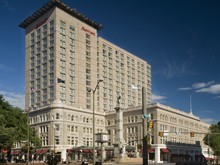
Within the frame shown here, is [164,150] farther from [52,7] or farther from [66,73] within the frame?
Result: [52,7]

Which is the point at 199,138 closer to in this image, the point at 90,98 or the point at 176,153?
the point at 176,153

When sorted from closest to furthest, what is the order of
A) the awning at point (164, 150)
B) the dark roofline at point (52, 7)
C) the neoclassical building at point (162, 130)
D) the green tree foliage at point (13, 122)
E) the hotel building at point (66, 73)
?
1. the green tree foliage at point (13, 122)
2. the awning at point (164, 150)
3. the hotel building at point (66, 73)
4. the neoclassical building at point (162, 130)
5. the dark roofline at point (52, 7)

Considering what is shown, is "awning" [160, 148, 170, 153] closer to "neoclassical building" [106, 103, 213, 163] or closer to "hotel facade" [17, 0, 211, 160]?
"neoclassical building" [106, 103, 213, 163]

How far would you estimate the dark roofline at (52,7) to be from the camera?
12150 centimetres

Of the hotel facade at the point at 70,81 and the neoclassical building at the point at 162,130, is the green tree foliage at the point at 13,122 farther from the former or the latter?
the neoclassical building at the point at 162,130

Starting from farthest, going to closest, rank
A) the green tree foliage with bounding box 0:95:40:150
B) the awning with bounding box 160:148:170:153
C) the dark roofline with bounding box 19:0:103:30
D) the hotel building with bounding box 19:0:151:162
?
the dark roofline with bounding box 19:0:103:30 → the hotel building with bounding box 19:0:151:162 → the awning with bounding box 160:148:170:153 → the green tree foliage with bounding box 0:95:40:150

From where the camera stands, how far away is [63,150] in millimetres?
103625

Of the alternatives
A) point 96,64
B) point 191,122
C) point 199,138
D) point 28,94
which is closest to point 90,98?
point 96,64

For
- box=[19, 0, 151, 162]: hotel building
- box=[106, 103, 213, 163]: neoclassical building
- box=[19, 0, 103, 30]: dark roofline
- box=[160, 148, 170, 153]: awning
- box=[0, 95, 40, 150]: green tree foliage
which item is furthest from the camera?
box=[19, 0, 103, 30]: dark roofline

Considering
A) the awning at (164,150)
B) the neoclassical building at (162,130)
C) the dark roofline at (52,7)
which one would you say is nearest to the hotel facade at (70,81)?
the dark roofline at (52,7)

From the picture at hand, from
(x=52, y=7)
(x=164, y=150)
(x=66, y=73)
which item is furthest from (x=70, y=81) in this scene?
(x=164, y=150)

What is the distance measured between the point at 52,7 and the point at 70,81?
91.7 ft

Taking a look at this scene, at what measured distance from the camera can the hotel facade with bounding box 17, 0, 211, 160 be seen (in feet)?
354

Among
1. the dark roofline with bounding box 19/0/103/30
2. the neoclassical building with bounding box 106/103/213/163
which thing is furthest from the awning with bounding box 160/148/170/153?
the dark roofline with bounding box 19/0/103/30
